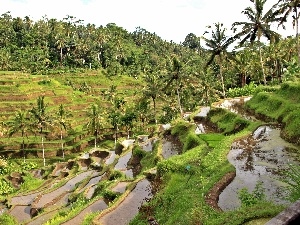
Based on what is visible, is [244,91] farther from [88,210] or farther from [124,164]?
[88,210]

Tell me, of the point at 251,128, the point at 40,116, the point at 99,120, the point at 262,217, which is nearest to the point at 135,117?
the point at 99,120

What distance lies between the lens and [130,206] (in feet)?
64.6

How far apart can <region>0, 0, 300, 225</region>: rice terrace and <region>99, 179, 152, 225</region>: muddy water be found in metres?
0.11

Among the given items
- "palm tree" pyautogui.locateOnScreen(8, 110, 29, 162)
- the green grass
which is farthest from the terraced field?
the green grass

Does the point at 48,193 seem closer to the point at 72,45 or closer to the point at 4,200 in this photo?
the point at 4,200

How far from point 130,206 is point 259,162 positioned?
24.9 ft

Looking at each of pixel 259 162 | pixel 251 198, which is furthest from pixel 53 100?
pixel 251 198

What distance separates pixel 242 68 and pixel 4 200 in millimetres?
38629

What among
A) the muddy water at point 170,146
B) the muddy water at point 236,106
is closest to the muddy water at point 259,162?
the muddy water at point 236,106

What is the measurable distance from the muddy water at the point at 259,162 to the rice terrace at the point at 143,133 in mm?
62

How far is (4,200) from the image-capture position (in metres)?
37.5

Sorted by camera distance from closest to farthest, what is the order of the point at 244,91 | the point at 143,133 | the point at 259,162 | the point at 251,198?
the point at 251,198
the point at 259,162
the point at 244,91
the point at 143,133

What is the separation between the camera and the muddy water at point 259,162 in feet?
47.4

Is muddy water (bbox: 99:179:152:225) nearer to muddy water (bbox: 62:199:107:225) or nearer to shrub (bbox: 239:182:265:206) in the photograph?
muddy water (bbox: 62:199:107:225)
